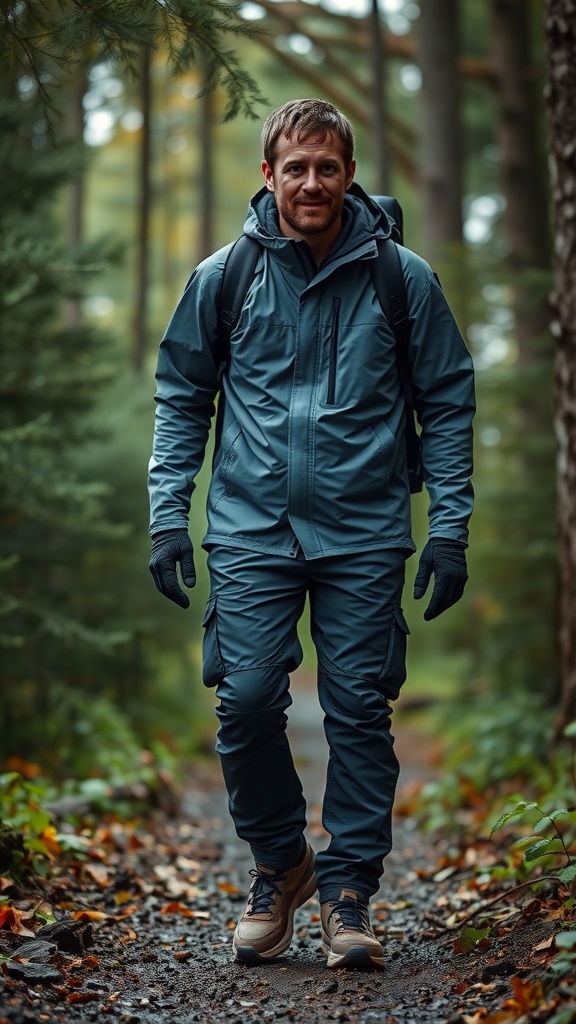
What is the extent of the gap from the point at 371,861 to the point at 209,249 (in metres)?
11.7

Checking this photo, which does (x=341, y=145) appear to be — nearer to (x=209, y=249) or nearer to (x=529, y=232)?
(x=529, y=232)

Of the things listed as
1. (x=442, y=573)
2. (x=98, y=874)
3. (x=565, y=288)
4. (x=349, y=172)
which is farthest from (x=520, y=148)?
(x=98, y=874)

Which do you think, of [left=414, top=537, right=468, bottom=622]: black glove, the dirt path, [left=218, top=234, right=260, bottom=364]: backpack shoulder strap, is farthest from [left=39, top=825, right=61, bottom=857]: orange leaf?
[left=218, top=234, right=260, bottom=364]: backpack shoulder strap

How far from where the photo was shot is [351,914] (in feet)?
11.6

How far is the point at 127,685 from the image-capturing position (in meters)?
9.55

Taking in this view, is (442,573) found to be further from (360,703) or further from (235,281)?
(235,281)

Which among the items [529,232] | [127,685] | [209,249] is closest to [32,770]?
[127,685]

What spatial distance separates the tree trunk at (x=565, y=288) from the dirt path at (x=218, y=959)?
1.48m

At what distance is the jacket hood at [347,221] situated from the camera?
3705mm

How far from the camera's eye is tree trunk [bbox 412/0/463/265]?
35.4 ft

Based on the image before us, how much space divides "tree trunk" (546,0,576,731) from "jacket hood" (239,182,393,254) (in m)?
1.97

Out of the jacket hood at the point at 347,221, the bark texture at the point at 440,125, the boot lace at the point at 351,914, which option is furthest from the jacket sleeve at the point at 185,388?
the bark texture at the point at 440,125

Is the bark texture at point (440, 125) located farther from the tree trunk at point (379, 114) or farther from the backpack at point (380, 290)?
the backpack at point (380, 290)

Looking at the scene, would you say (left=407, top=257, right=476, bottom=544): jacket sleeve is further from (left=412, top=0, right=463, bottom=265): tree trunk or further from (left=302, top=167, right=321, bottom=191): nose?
(left=412, top=0, right=463, bottom=265): tree trunk
